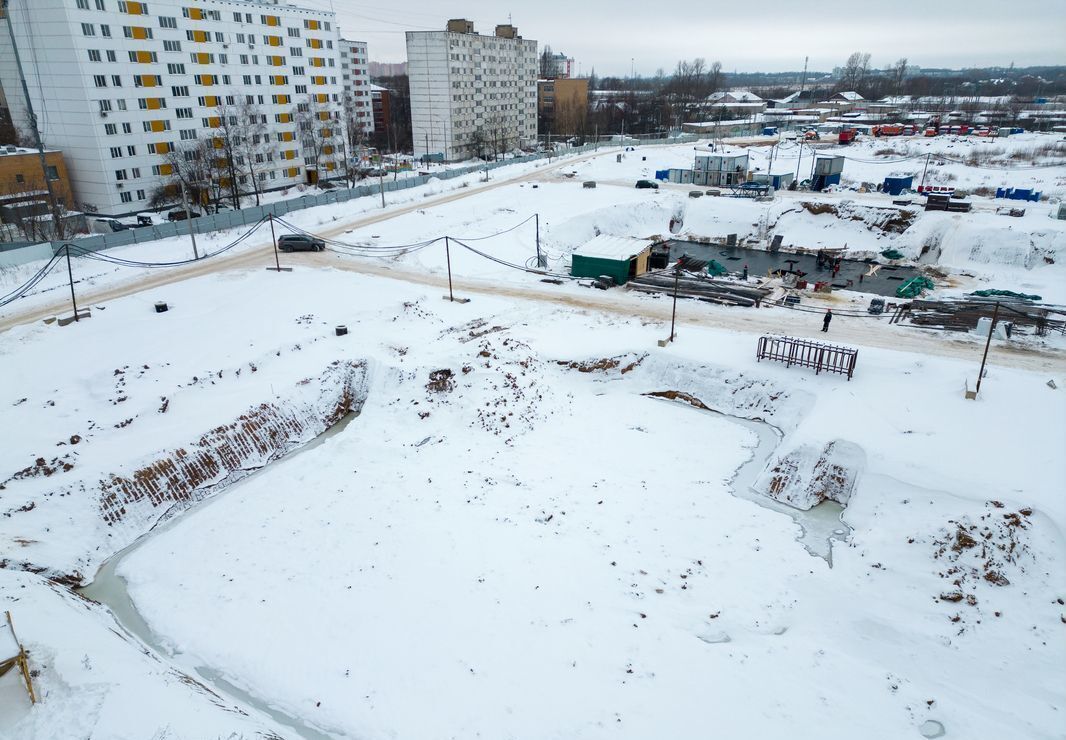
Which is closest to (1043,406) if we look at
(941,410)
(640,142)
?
(941,410)

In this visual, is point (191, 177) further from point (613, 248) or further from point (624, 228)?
point (613, 248)

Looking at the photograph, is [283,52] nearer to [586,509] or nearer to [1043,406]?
[586,509]

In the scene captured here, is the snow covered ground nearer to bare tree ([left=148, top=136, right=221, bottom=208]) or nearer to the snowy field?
the snowy field

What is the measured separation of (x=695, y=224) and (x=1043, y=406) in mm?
33748

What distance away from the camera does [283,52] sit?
60.6 metres

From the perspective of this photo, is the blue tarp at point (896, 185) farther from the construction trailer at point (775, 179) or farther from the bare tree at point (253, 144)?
the bare tree at point (253, 144)

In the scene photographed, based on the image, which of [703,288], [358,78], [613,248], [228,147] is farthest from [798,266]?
[358,78]

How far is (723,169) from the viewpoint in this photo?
189 feet

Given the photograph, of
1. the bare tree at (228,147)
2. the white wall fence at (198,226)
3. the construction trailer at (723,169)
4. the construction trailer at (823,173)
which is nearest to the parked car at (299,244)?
the white wall fence at (198,226)

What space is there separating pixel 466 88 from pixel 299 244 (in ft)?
195

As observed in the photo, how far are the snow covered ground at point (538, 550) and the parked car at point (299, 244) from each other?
1283 centimetres

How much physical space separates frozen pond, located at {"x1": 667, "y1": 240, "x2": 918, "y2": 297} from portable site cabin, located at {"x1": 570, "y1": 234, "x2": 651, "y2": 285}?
923 cm

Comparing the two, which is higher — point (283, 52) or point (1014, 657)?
point (283, 52)

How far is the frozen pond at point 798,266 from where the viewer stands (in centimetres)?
3584
